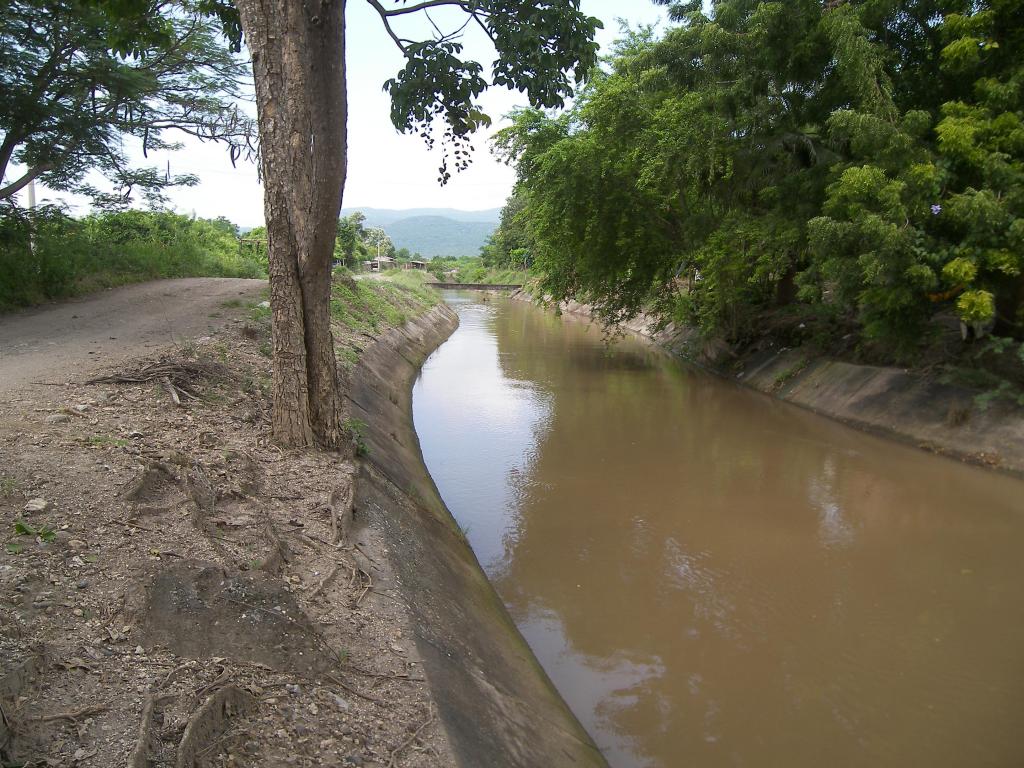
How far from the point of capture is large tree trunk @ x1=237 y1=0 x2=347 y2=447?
5.54m

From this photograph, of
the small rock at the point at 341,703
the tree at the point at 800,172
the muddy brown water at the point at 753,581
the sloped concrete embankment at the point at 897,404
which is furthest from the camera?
the sloped concrete embankment at the point at 897,404

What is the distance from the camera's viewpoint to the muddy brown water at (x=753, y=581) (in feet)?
14.4

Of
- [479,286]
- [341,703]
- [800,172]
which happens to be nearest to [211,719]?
[341,703]

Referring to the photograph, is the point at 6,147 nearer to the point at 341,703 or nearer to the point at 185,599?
the point at 185,599

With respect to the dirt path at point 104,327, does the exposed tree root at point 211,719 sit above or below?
below

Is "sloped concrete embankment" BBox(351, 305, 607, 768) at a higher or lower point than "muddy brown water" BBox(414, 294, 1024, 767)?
higher

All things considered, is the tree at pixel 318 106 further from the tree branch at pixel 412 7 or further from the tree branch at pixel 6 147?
→ the tree branch at pixel 6 147

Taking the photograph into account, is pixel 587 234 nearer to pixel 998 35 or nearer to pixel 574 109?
pixel 574 109

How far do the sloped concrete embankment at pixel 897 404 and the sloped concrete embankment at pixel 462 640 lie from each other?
7.31m

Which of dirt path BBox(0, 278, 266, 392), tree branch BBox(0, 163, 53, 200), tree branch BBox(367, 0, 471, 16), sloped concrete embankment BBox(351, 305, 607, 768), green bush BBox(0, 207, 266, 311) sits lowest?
sloped concrete embankment BBox(351, 305, 607, 768)

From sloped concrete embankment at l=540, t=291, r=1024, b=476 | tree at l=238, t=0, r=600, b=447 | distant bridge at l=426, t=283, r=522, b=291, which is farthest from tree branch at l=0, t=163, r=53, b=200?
distant bridge at l=426, t=283, r=522, b=291

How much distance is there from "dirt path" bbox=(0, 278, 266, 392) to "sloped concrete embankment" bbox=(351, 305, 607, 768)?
286 centimetres

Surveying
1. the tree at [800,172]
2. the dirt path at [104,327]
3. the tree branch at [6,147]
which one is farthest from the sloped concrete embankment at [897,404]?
the tree branch at [6,147]

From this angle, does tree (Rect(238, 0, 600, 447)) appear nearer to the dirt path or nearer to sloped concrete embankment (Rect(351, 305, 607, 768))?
sloped concrete embankment (Rect(351, 305, 607, 768))
